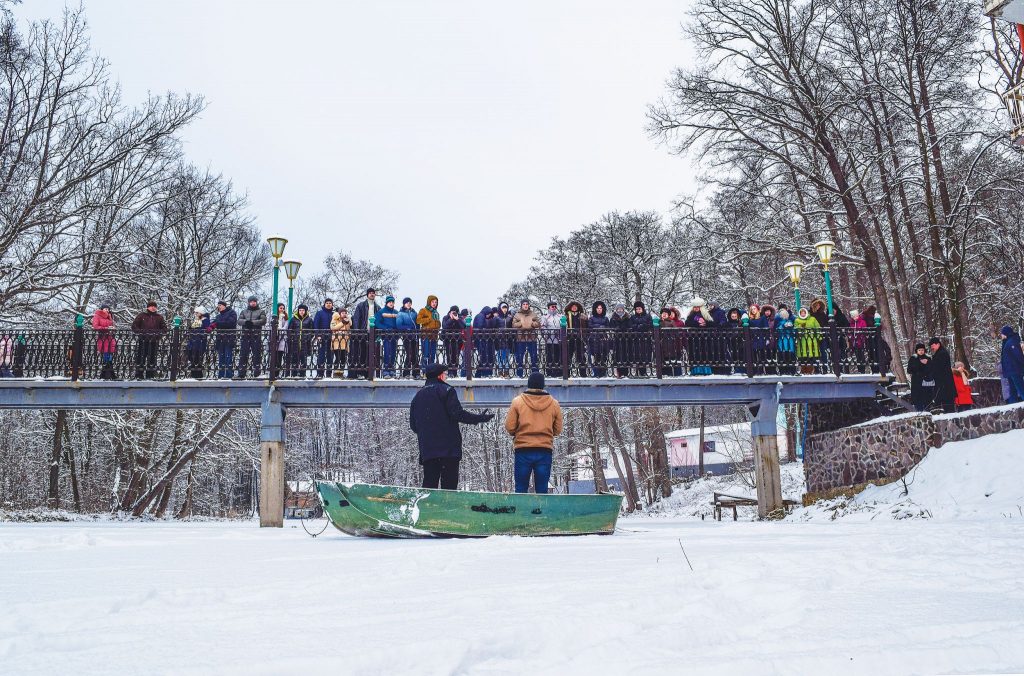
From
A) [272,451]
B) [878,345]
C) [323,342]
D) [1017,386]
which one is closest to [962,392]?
[1017,386]

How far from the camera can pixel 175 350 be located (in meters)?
15.8

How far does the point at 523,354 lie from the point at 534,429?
287 inches

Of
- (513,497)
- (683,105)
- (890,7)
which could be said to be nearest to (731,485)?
(683,105)

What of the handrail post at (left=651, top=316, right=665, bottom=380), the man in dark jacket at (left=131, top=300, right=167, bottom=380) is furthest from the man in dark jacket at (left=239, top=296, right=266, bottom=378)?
the handrail post at (left=651, top=316, right=665, bottom=380)

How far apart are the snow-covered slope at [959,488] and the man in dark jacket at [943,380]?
2.81m

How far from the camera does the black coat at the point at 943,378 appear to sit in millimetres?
14359

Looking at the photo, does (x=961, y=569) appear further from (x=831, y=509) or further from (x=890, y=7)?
(x=890, y=7)

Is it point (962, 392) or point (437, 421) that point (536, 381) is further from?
point (962, 392)

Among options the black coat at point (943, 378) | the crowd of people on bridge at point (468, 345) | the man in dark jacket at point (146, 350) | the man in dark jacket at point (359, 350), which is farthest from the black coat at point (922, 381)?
the man in dark jacket at point (146, 350)

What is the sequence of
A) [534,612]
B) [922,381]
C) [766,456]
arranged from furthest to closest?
[766,456] < [922,381] < [534,612]

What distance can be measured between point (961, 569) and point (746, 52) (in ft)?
63.3

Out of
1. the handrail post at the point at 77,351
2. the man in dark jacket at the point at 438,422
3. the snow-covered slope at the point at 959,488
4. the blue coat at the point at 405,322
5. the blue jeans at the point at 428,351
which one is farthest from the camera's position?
the blue coat at the point at 405,322

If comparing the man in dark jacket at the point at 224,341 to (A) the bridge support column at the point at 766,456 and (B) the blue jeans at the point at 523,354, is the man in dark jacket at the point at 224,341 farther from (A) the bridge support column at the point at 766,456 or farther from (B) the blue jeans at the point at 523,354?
(A) the bridge support column at the point at 766,456

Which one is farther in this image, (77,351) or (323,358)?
(323,358)
